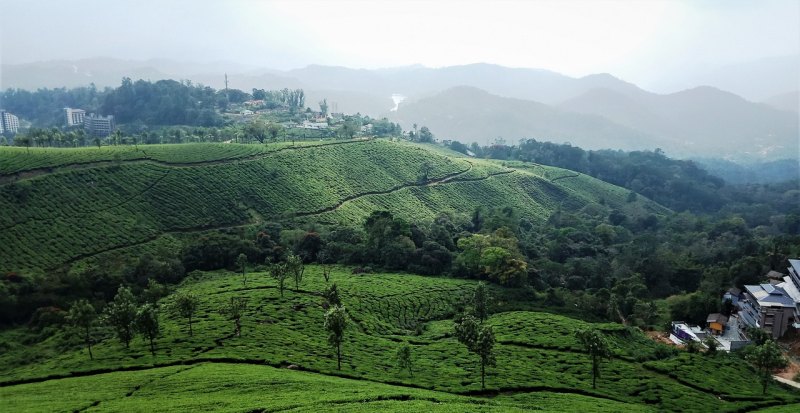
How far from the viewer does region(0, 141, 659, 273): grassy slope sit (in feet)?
269

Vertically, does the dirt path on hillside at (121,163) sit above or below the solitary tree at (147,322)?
above

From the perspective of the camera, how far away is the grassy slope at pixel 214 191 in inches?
3223

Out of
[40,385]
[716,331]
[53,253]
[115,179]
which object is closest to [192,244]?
[53,253]

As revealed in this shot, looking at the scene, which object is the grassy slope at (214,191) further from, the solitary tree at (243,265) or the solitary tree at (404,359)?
the solitary tree at (404,359)

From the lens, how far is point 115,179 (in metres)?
99.9

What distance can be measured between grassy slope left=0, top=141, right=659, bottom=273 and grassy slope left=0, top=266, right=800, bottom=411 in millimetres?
24560

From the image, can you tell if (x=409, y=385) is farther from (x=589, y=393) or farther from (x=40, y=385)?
(x=40, y=385)

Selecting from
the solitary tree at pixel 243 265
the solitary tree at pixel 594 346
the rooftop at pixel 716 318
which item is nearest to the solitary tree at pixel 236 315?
the solitary tree at pixel 243 265

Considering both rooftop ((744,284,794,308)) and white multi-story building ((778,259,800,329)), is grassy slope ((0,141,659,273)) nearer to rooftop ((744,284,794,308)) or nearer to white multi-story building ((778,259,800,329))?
white multi-story building ((778,259,800,329))

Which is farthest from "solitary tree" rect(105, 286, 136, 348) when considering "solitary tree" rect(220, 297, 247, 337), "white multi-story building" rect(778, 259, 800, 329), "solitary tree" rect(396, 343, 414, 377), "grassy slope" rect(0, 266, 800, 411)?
"white multi-story building" rect(778, 259, 800, 329)

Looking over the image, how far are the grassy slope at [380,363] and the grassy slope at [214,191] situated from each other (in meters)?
24.6

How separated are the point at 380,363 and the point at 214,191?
2840 inches

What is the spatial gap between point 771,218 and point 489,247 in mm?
112809

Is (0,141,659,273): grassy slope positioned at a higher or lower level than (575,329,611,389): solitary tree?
higher
